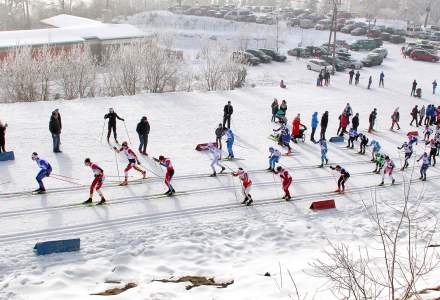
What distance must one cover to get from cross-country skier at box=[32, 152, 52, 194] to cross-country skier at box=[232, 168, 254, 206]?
5.22 meters

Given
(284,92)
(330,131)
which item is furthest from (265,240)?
(284,92)

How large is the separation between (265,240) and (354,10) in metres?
93.3

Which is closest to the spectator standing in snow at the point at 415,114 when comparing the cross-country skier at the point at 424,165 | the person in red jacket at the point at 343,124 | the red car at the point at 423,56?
the person in red jacket at the point at 343,124

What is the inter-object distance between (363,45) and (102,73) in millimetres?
27130

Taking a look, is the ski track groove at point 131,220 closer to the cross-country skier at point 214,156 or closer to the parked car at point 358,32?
the cross-country skier at point 214,156

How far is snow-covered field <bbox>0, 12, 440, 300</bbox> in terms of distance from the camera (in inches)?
420

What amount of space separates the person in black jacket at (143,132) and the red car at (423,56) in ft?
115

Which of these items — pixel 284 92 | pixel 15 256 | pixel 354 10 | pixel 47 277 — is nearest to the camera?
pixel 47 277

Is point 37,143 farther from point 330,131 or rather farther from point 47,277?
point 330,131

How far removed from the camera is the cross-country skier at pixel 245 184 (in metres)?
14.2

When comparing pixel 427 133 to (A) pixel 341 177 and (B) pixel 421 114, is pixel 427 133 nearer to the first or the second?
(B) pixel 421 114

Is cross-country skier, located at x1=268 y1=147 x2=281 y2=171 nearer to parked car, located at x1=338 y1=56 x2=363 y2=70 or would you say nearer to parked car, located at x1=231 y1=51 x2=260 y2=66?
parked car, located at x1=231 y1=51 x2=260 y2=66

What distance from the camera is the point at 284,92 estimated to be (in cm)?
3023

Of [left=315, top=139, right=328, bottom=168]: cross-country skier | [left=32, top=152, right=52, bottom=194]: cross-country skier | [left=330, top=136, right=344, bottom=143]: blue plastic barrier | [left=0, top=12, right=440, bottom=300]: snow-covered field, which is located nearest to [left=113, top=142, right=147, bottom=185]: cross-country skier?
[left=0, top=12, right=440, bottom=300]: snow-covered field
